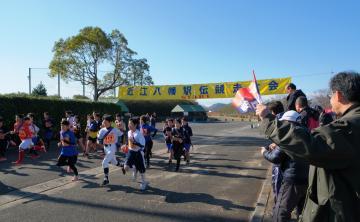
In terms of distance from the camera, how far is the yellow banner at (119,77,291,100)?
25.9 metres

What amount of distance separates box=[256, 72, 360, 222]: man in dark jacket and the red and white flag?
2.17ft

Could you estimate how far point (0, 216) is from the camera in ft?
19.7

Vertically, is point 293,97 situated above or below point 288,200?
above

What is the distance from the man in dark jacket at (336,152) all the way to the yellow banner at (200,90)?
2328 centimetres

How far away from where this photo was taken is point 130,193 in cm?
764

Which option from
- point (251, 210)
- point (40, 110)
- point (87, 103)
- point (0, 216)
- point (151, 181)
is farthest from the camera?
point (87, 103)

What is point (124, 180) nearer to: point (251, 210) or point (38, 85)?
point (251, 210)

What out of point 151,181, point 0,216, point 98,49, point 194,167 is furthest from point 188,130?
point 98,49

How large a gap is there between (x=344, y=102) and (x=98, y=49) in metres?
36.1

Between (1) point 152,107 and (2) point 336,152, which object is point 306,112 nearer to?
(2) point 336,152

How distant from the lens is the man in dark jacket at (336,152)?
2201 mm

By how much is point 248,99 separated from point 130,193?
518 cm

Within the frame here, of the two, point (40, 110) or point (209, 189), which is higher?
point (40, 110)

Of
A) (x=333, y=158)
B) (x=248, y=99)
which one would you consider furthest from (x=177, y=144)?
(x=333, y=158)
